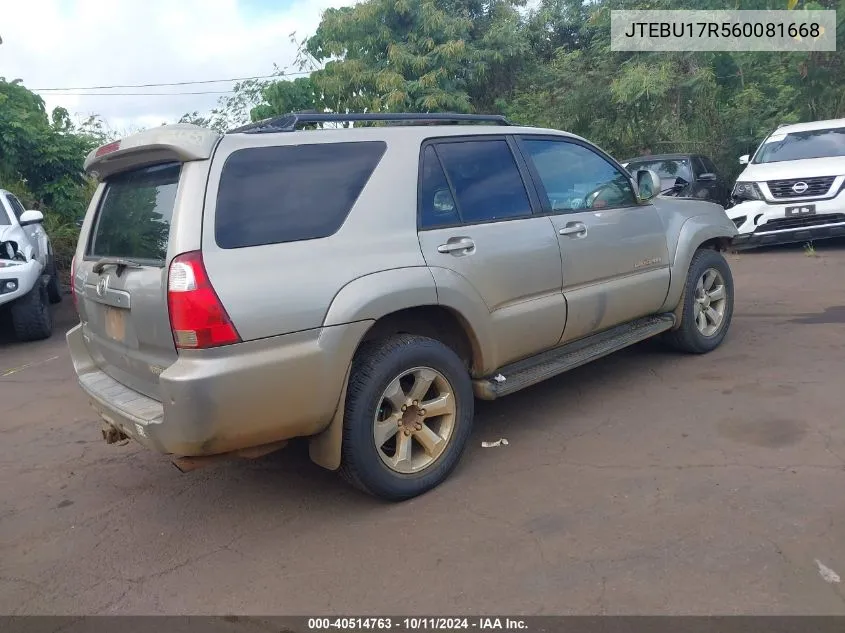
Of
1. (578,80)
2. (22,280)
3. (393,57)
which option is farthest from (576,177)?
(578,80)

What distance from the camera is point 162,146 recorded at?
3.19 metres

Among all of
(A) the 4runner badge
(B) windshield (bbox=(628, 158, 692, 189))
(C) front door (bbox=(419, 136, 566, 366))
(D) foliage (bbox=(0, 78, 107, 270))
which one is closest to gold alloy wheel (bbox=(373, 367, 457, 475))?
(C) front door (bbox=(419, 136, 566, 366))

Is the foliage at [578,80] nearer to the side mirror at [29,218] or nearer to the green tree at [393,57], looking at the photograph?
the green tree at [393,57]

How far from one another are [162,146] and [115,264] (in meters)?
0.65

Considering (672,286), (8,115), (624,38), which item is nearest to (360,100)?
(624,38)

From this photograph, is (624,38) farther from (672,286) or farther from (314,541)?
(314,541)

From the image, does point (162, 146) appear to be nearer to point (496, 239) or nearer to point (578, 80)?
point (496, 239)

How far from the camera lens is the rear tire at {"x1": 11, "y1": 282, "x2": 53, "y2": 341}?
7918 millimetres

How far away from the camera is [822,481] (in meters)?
3.42

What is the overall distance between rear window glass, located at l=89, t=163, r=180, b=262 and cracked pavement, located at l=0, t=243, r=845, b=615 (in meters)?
1.32

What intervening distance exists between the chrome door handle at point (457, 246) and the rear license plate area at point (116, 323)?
60.9 inches

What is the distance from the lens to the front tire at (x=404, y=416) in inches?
132

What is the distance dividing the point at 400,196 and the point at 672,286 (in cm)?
241

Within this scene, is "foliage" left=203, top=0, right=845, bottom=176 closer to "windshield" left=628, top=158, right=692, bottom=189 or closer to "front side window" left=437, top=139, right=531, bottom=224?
"windshield" left=628, top=158, right=692, bottom=189
